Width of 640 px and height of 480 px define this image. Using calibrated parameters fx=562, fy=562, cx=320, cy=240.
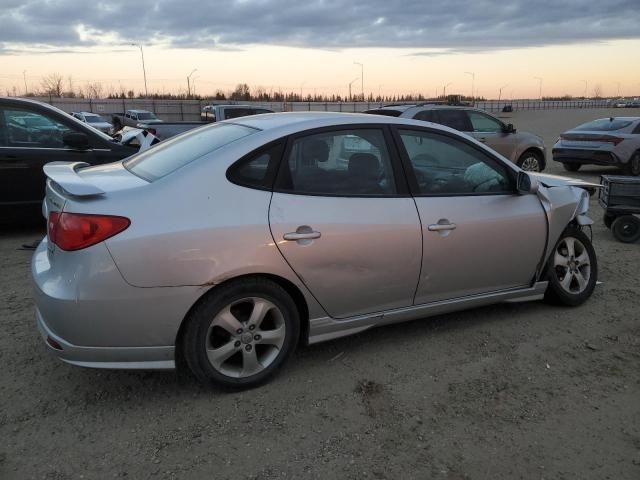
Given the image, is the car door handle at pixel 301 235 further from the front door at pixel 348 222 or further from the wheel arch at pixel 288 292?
the wheel arch at pixel 288 292

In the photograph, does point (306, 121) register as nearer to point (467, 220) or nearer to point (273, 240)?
point (273, 240)

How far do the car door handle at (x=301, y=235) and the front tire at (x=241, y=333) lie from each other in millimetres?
276

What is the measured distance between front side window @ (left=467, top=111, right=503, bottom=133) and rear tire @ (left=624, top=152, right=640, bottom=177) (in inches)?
136

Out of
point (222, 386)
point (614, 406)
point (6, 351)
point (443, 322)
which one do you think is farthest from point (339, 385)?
point (6, 351)

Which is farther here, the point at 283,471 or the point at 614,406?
the point at 614,406

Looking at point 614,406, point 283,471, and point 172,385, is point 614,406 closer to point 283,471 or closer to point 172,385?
Result: point 283,471

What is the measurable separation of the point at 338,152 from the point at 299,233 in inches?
26.2

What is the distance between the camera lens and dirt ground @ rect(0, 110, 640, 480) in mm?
2654

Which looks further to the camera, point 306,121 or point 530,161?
point 530,161

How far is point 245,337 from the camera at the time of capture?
319 cm

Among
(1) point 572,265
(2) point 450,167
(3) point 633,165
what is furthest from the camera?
(3) point 633,165

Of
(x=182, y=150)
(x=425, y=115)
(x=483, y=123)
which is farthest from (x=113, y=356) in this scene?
(x=483, y=123)

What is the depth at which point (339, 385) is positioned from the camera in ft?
11.1

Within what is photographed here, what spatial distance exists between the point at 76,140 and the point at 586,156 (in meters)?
11.5
